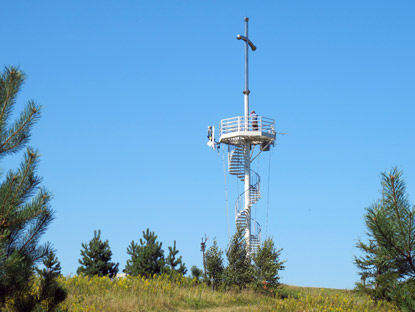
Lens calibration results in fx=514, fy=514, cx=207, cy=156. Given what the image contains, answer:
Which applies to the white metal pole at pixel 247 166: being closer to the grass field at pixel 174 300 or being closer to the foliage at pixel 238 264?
the foliage at pixel 238 264

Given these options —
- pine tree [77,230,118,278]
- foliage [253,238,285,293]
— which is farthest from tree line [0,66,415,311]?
pine tree [77,230,118,278]

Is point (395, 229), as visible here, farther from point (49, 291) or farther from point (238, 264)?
point (238, 264)

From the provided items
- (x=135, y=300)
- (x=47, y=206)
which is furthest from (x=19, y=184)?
(x=135, y=300)

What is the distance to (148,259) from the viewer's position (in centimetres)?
3083

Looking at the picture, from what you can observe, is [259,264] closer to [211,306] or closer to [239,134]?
[211,306]

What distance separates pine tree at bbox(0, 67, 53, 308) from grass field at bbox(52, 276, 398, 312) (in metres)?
7.09

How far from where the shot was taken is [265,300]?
76.9 feet

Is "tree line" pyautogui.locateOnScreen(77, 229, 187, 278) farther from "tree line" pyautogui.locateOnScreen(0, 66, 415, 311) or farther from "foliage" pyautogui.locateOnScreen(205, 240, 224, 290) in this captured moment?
"tree line" pyautogui.locateOnScreen(0, 66, 415, 311)

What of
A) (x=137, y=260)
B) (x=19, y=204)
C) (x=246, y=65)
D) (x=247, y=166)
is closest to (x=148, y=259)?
(x=137, y=260)

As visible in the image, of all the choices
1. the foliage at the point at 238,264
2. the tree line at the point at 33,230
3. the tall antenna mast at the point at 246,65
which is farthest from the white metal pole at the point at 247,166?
the tree line at the point at 33,230

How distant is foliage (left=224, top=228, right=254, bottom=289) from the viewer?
26.3m

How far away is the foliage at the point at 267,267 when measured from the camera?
85.0 ft

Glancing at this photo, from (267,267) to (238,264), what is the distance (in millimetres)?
1538

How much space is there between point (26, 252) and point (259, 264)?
58.7 feet
